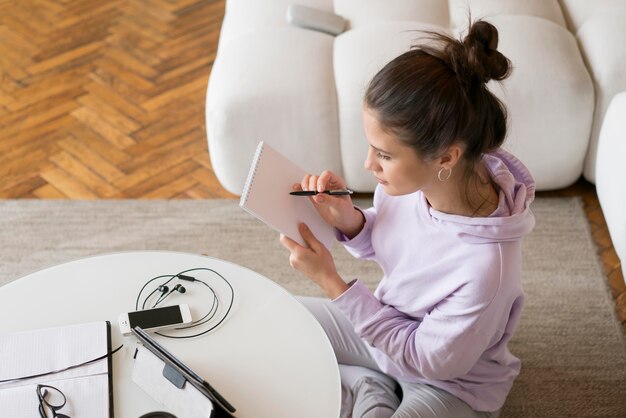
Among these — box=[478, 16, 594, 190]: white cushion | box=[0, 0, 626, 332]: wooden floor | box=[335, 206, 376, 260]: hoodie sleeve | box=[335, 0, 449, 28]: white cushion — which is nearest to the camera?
box=[335, 206, 376, 260]: hoodie sleeve

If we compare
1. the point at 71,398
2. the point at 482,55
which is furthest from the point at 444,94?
the point at 71,398

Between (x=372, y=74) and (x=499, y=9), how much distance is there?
467mm

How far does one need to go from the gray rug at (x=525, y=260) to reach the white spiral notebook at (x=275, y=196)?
67 cm

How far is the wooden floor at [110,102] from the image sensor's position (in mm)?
2369

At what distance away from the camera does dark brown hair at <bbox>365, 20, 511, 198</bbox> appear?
1117 mm

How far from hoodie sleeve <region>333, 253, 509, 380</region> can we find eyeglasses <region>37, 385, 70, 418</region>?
46cm

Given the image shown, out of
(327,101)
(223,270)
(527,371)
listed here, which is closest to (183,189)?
(327,101)

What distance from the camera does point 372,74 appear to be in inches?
80.7

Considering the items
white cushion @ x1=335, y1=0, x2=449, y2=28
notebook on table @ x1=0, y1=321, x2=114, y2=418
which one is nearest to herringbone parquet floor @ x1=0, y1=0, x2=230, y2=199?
white cushion @ x1=335, y1=0, x2=449, y2=28

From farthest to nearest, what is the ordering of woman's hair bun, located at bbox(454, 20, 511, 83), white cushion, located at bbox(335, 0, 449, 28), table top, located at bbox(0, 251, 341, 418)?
white cushion, located at bbox(335, 0, 449, 28) < table top, located at bbox(0, 251, 341, 418) < woman's hair bun, located at bbox(454, 20, 511, 83)

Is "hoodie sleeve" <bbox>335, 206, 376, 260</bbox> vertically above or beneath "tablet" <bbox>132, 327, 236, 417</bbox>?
beneath

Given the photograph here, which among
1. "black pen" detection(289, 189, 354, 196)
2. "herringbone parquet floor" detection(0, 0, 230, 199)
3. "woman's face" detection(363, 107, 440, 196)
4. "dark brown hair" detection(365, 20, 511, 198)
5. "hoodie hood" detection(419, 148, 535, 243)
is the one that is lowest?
"herringbone parquet floor" detection(0, 0, 230, 199)

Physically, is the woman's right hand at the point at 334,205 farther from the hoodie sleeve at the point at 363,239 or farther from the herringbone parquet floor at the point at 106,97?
the herringbone parquet floor at the point at 106,97

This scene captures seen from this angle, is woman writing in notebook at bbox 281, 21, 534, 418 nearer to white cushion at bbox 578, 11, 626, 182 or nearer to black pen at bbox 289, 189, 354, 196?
black pen at bbox 289, 189, 354, 196
